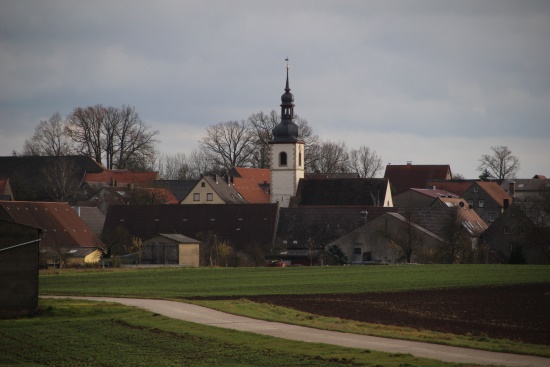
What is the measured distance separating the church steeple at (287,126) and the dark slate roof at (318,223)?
855 inches

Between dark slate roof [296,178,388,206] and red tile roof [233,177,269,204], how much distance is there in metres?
14.0

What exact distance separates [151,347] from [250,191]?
101 meters

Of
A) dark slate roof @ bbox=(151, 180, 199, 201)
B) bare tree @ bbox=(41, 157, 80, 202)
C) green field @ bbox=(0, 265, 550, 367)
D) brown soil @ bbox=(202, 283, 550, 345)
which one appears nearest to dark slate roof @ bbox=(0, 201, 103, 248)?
green field @ bbox=(0, 265, 550, 367)

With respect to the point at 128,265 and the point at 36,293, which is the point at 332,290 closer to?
the point at 36,293

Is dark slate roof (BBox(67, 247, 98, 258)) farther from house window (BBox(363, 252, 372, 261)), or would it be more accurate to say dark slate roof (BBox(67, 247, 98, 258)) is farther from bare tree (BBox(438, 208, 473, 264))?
bare tree (BBox(438, 208, 473, 264))

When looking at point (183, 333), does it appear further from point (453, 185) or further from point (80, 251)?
point (453, 185)

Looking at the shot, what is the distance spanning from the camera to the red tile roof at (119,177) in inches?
5094

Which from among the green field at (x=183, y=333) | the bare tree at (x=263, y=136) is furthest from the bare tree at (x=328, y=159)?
the green field at (x=183, y=333)

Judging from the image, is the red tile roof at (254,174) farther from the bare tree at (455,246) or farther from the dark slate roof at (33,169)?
the bare tree at (455,246)

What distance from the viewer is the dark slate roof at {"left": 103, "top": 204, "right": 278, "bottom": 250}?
90000 mm

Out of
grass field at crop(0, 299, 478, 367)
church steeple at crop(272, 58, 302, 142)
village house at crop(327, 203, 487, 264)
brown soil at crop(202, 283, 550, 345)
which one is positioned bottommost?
grass field at crop(0, 299, 478, 367)

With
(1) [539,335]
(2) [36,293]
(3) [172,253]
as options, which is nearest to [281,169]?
(3) [172,253]

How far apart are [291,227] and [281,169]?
22.8 m

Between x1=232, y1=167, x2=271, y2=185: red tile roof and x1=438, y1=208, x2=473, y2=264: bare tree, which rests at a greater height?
x1=232, y1=167, x2=271, y2=185: red tile roof
